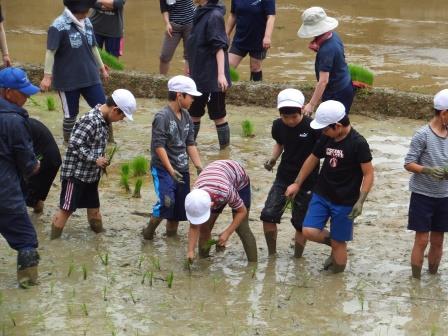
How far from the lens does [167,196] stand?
284 inches

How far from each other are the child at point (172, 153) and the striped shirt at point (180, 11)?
3939 millimetres

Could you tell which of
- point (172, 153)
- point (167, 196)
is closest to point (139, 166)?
point (172, 153)

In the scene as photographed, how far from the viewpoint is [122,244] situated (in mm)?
7363

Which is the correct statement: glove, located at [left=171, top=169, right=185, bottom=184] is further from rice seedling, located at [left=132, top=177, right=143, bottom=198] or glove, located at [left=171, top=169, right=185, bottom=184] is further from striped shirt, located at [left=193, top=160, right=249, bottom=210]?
rice seedling, located at [left=132, top=177, right=143, bottom=198]

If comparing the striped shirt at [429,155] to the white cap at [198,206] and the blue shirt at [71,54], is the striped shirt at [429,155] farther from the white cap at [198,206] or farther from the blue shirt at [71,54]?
the blue shirt at [71,54]

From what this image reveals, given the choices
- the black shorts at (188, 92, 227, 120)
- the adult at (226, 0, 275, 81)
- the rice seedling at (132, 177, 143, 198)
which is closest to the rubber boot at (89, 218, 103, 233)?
the rice seedling at (132, 177, 143, 198)

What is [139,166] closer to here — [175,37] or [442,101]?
[175,37]

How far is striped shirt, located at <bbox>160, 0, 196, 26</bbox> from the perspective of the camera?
36.5 ft

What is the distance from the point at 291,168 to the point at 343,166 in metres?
0.53

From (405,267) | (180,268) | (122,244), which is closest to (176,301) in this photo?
(180,268)

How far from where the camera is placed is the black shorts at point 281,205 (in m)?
7.05

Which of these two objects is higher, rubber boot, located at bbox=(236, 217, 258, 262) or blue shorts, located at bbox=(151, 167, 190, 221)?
blue shorts, located at bbox=(151, 167, 190, 221)

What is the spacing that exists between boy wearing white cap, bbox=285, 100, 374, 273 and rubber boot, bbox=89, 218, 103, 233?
1.52 metres

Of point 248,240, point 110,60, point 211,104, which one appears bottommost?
point 248,240
